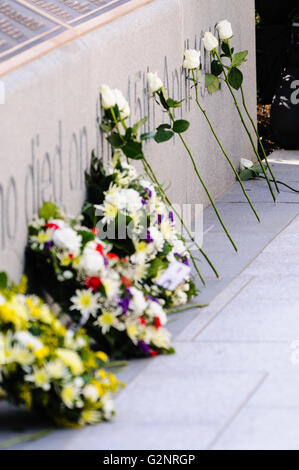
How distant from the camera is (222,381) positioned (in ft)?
14.2

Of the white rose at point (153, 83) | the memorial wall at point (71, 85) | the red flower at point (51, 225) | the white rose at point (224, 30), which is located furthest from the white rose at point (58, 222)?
the white rose at point (224, 30)

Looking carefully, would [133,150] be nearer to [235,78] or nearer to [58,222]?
[58,222]

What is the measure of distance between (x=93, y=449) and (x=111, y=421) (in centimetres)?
27

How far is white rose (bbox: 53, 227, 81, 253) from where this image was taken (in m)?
4.46

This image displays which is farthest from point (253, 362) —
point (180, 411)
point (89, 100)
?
point (89, 100)

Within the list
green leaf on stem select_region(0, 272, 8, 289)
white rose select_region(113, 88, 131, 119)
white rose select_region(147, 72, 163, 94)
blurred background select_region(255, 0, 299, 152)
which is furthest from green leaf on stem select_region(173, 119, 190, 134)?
blurred background select_region(255, 0, 299, 152)

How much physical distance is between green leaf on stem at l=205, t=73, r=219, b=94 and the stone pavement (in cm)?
161

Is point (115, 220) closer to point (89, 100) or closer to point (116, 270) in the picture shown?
point (116, 270)

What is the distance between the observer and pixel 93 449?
12.0 feet

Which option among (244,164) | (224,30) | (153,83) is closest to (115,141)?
(153,83)

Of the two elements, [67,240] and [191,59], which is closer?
[67,240]

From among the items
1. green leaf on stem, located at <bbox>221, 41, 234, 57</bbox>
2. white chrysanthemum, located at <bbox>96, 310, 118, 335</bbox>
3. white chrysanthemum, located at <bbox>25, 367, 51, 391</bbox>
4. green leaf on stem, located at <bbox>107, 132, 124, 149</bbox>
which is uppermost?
green leaf on stem, located at <bbox>221, 41, 234, 57</bbox>

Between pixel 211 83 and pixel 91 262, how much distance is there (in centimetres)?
347

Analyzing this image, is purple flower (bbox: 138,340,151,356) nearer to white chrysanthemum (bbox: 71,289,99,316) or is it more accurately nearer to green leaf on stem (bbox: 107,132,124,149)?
white chrysanthemum (bbox: 71,289,99,316)
